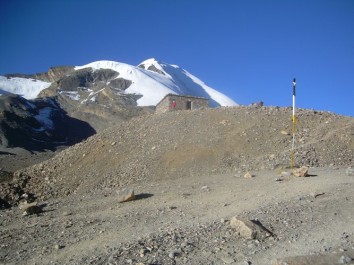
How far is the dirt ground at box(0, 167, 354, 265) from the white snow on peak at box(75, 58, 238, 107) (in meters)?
106

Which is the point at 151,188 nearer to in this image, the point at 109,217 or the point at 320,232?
the point at 109,217

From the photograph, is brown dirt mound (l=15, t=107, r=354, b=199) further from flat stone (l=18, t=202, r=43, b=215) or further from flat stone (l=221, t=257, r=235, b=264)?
flat stone (l=221, t=257, r=235, b=264)

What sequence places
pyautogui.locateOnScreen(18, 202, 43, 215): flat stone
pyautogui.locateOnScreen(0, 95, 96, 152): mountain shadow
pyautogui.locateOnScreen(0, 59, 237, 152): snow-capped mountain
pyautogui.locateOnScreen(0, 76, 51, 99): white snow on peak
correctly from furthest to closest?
pyautogui.locateOnScreen(0, 76, 51, 99): white snow on peak
pyautogui.locateOnScreen(0, 59, 237, 152): snow-capped mountain
pyautogui.locateOnScreen(0, 95, 96, 152): mountain shadow
pyautogui.locateOnScreen(18, 202, 43, 215): flat stone

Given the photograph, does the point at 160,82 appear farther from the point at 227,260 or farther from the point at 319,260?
the point at 319,260

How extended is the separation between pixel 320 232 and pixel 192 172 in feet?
29.9

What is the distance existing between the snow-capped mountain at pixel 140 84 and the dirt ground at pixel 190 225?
337ft

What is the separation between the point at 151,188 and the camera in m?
12.2

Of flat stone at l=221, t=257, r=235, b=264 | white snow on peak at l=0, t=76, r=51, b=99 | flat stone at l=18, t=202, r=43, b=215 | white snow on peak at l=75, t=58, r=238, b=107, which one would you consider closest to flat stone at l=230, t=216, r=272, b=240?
flat stone at l=221, t=257, r=235, b=264

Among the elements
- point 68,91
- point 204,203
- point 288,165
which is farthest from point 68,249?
point 68,91

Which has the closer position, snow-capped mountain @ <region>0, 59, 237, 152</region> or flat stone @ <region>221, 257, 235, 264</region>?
flat stone @ <region>221, 257, 235, 264</region>

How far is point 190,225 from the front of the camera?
304 inches

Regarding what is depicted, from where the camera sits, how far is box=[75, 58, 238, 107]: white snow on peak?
414 feet

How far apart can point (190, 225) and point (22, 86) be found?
547 ft

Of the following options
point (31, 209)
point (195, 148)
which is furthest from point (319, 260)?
point (195, 148)
